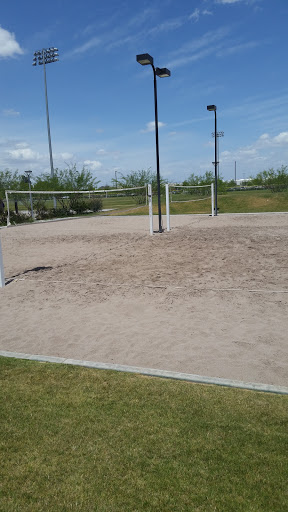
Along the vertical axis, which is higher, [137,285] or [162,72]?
[162,72]

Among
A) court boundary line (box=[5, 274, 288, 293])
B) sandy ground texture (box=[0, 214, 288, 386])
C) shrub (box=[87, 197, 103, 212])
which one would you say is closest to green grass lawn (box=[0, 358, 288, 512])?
sandy ground texture (box=[0, 214, 288, 386])

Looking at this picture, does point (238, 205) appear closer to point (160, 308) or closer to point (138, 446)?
point (160, 308)

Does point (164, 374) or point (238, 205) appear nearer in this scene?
point (164, 374)

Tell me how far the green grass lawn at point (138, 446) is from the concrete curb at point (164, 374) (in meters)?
0.11

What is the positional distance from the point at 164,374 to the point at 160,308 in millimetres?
2620

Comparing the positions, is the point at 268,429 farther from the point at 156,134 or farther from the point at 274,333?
the point at 156,134

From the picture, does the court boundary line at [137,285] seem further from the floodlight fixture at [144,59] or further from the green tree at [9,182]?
the green tree at [9,182]

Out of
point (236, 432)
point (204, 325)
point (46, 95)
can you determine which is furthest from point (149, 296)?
point (46, 95)

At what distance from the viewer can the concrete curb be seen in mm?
3871

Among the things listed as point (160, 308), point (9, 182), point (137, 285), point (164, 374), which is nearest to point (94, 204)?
point (9, 182)

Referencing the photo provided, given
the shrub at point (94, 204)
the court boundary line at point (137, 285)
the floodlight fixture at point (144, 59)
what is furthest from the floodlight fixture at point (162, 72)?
the shrub at point (94, 204)

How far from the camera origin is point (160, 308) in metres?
6.79

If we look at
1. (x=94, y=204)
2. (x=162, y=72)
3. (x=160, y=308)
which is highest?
(x=162, y=72)

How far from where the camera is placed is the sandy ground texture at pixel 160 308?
4742 mm
